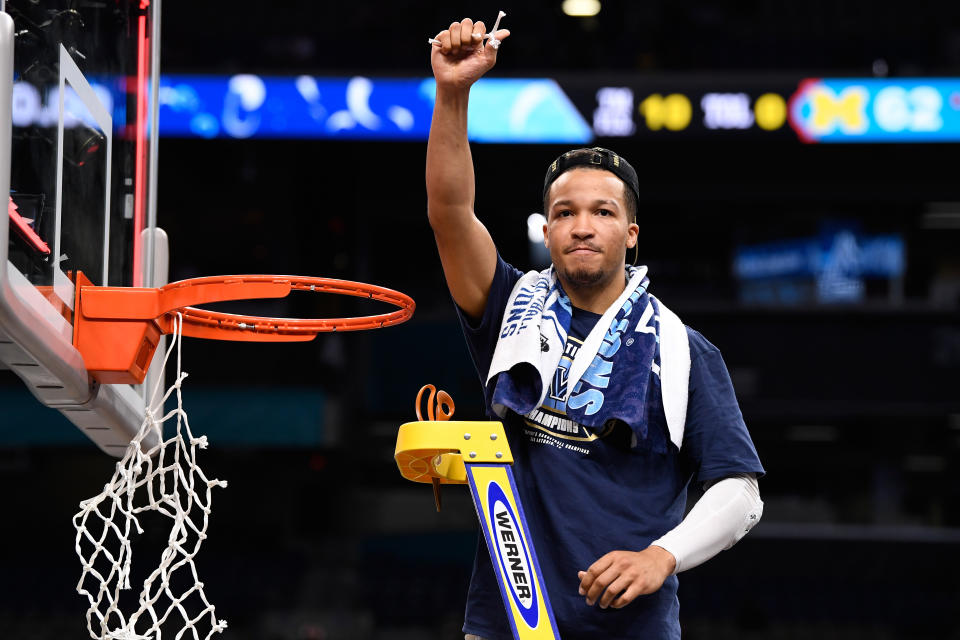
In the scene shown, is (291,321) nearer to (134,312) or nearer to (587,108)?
(134,312)

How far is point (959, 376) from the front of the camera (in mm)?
10258

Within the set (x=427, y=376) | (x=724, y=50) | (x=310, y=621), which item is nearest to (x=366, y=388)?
(x=427, y=376)

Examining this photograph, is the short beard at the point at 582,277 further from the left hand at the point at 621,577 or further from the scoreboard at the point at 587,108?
the scoreboard at the point at 587,108

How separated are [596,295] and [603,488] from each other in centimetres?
42

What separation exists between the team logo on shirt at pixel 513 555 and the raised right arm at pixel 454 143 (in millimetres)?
497

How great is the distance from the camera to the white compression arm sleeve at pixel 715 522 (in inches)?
87.9

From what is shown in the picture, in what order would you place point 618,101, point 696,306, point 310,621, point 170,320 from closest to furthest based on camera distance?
point 170,320 < point 618,101 < point 310,621 < point 696,306

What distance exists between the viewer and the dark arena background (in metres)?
10.0

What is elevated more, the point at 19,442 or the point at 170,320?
the point at 170,320

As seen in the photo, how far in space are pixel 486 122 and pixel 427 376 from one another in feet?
8.01

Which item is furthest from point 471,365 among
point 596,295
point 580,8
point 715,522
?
point 715,522

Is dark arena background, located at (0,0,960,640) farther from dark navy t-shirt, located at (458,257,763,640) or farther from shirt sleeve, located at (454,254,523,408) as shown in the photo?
dark navy t-shirt, located at (458,257,763,640)

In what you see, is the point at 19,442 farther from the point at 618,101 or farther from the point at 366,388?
the point at 618,101

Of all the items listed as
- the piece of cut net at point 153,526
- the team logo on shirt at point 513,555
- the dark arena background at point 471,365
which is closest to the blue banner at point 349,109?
the dark arena background at point 471,365
